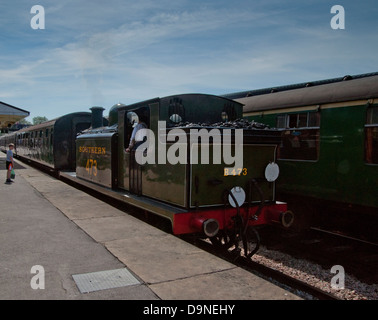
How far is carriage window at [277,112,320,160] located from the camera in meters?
6.73

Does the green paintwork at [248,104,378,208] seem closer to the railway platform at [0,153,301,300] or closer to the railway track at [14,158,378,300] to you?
the railway track at [14,158,378,300]

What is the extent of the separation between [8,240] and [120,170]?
2.55m

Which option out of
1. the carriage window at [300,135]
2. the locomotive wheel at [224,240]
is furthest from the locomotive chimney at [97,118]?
the locomotive wheel at [224,240]

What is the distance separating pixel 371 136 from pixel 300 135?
57.9 inches

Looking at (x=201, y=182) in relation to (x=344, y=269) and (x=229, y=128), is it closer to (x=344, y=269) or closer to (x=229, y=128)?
(x=229, y=128)

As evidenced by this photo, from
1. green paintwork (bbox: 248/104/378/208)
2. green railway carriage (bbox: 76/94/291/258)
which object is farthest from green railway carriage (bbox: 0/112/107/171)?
green paintwork (bbox: 248/104/378/208)

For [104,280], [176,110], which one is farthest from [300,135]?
[104,280]

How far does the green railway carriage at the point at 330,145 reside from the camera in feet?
19.0

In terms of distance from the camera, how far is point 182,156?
15.8ft

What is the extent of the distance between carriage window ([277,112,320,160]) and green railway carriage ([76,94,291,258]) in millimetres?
1593

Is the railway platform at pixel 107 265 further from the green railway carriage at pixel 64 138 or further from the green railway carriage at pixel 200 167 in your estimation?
the green railway carriage at pixel 64 138

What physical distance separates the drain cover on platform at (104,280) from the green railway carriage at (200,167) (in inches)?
45.7

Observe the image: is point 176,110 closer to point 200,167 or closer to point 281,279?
point 200,167
